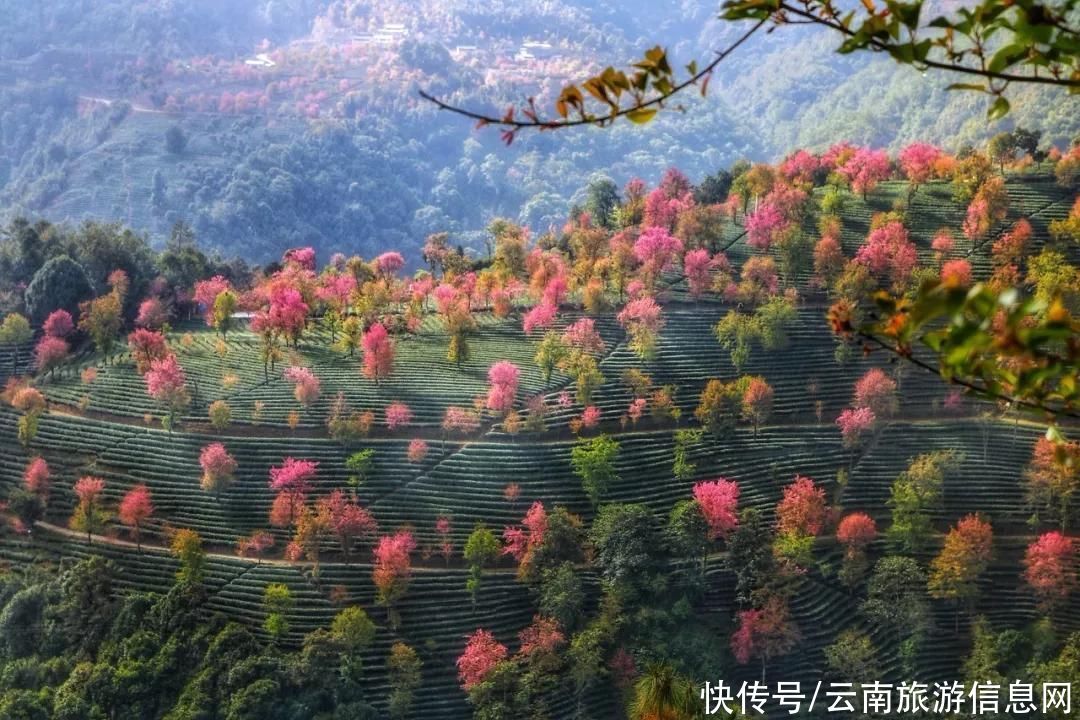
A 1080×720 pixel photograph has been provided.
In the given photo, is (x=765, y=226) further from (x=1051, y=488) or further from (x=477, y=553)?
(x=477, y=553)

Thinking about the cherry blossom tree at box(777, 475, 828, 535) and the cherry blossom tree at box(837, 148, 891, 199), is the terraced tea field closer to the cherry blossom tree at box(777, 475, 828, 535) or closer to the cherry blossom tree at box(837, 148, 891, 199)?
the cherry blossom tree at box(777, 475, 828, 535)

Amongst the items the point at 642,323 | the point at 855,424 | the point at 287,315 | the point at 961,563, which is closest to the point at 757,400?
the point at 855,424

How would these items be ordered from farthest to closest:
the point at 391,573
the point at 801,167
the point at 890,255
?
the point at 801,167
the point at 890,255
the point at 391,573

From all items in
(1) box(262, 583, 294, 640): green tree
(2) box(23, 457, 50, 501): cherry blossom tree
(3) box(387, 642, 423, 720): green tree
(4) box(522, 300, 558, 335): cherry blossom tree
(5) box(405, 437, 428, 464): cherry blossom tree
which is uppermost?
(4) box(522, 300, 558, 335): cherry blossom tree

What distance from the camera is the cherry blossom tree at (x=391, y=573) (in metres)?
16.3

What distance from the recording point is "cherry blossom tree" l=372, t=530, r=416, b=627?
53.4 ft

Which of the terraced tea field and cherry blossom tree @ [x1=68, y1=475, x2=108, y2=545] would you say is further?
cherry blossom tree @ [x1=68, y1=475, x2=108, y2=545]

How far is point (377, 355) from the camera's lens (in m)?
21.4

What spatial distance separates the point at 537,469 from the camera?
63.5 ft

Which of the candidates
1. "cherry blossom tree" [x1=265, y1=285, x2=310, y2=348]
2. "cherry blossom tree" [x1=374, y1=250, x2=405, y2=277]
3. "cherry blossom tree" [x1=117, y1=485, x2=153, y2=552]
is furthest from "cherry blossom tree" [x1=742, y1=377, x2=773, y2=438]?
"cherry blossom tree" [x1=374, y1=250, x2=405, y2=277]

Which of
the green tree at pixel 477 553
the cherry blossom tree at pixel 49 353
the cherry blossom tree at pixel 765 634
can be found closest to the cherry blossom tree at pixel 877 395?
the cherry blossom tree at pixel 765 634

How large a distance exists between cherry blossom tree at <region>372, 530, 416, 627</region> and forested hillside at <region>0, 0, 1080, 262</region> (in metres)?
31.7

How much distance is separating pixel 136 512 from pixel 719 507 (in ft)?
34.4

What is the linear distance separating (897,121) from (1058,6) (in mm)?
63907
